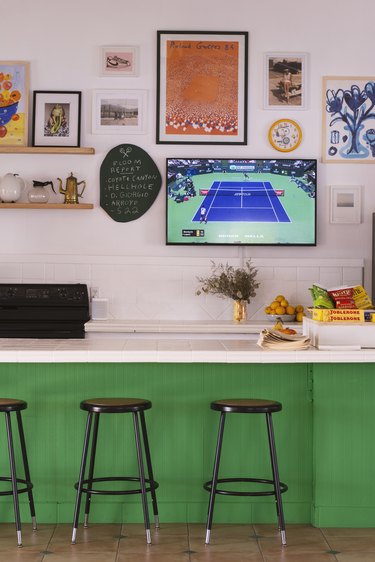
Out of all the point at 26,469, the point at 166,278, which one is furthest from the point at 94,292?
the point at 26,469

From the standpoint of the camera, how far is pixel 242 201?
253 inches

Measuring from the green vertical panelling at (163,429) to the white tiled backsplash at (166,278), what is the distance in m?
2.08

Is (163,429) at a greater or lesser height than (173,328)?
lesser

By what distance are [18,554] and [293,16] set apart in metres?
4.30

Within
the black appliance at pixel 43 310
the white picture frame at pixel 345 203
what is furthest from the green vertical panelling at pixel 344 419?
the white picture frame at pixel 345 203

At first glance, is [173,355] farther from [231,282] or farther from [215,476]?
[231,282]

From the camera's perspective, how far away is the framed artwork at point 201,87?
21.0 feet

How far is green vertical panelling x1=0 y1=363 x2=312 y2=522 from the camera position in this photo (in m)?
4.34

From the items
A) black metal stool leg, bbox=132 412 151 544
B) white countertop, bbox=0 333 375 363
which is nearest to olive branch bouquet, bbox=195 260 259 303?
white countertop, bbox=0 333 375 363

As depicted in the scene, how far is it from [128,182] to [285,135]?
1.19 meters

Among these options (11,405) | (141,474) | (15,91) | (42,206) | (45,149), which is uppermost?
(15,91)

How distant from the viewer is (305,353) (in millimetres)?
4125

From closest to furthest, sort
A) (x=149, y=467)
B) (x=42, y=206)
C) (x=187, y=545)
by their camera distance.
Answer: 1. (x=187, y=545)
2. (x=149, y=467)
3. (x=42, y=206)

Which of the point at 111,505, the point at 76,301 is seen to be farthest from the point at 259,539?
the point at 76,301
